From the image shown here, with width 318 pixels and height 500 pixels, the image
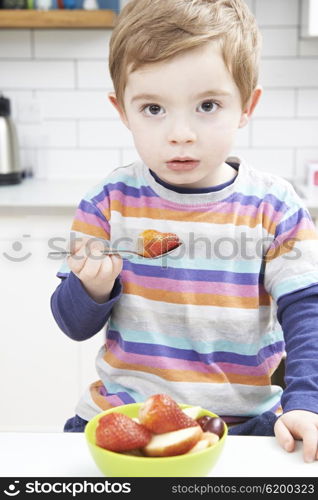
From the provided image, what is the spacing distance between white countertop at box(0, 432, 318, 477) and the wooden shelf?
1.84m

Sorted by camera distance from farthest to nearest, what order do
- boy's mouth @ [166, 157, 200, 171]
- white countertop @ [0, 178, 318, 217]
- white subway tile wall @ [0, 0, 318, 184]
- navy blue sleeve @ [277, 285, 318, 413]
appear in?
white subway tile wall @ [0, 0, 318, 184] < white countertop @ [0, 178, 318, 217] < boy's mouth @ [166, 157, 200, 171] < navy blue sleeve @ [277, 285, 318, 413]

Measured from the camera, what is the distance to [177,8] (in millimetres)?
1001

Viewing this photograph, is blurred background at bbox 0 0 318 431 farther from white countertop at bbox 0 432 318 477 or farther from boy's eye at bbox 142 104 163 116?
white countertop at bbox 0 432 318 477

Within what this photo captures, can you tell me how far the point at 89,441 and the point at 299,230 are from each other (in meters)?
0.54

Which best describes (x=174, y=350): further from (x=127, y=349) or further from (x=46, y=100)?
(x=46, y=100)

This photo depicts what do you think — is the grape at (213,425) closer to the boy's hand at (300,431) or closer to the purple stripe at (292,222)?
the boy's hand at (300,431)

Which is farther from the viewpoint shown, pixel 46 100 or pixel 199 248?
pixel 46 100

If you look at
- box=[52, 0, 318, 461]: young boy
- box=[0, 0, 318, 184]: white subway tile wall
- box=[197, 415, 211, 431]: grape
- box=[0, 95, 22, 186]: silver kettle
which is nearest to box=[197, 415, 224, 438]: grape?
box=[197, 415, 211, 431]: grape

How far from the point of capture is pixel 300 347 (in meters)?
0.99

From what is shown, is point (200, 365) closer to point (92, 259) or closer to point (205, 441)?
point (92, 259)

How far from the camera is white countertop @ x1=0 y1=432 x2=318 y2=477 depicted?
30.3 inches

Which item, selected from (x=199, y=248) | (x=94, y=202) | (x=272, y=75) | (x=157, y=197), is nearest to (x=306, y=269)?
(x=199, y=248)

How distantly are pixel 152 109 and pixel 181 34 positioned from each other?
0.37ft
